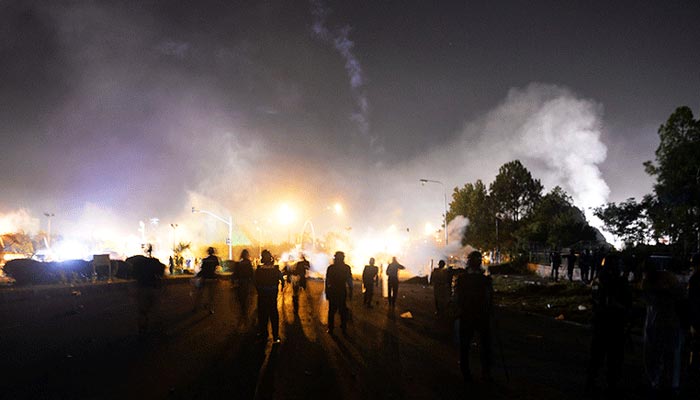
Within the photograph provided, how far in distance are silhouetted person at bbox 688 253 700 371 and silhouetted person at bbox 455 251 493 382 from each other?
2.78 meters

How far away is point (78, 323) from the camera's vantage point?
12750 mm

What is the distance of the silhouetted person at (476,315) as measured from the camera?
691 centimetres

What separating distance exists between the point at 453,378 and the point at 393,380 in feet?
2.93

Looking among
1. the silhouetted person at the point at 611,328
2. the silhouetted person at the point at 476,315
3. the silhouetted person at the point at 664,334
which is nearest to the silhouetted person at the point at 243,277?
the silhouetted person at the point at 476,315

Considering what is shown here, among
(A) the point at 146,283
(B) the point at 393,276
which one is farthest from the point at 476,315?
(B) the point at 393,276

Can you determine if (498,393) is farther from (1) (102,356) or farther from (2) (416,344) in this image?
(1) (102,356)

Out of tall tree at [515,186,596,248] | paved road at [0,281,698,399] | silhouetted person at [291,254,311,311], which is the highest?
tall tree at [515,186,596,248]

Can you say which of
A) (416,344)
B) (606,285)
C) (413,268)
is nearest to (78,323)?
(416,344)

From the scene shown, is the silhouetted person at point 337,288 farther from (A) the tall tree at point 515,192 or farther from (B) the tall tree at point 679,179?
(A) the tall tree at point 515,192

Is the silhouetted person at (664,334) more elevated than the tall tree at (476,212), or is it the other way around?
the tall tree at (476,212)

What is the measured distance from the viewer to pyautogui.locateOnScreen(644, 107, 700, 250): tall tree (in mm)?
24891

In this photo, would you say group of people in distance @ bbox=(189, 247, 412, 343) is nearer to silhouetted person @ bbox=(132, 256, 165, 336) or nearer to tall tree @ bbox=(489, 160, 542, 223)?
silhouetted person @ bbox=(132, 256, 165, 336)

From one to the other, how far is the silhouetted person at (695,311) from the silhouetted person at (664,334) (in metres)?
0.71

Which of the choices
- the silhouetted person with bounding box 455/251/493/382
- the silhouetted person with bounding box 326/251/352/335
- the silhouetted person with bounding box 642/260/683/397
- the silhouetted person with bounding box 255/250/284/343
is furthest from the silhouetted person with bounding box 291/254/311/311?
the silhouetted person with bounding box 642/260/683/397
